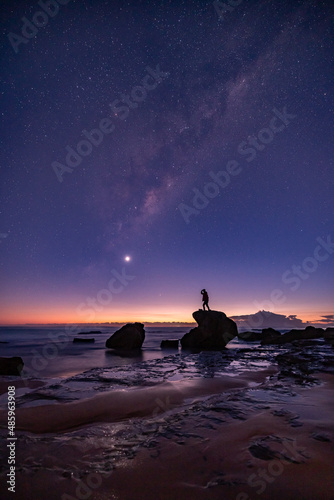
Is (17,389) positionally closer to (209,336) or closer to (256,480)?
(256,480)

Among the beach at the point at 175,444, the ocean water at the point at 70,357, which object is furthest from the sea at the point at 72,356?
the beach at the point at 175,444

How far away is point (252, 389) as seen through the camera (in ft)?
21.7

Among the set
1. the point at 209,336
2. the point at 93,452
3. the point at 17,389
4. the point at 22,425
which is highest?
the point at 93,452

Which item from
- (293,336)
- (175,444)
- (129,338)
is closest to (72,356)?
(129,338)

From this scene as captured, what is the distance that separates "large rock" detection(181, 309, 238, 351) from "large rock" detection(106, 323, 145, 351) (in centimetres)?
521

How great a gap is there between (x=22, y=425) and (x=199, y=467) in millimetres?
3833

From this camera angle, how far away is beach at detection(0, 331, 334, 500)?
246 centimetres

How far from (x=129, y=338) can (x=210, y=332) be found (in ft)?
27.0

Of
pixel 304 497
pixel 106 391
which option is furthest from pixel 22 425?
pixel 304 497

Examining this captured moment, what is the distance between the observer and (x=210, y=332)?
22.5m

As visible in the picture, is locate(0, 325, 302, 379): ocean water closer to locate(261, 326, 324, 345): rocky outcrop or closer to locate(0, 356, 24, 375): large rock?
locate(0, 356, 24, 375): large rock

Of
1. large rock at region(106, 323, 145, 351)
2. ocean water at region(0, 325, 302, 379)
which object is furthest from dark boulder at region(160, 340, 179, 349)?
large rock at region(106, 323, 145, 351)

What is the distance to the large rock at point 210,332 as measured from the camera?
2247cm

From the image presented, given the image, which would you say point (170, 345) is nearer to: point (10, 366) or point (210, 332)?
point (210, 332)
